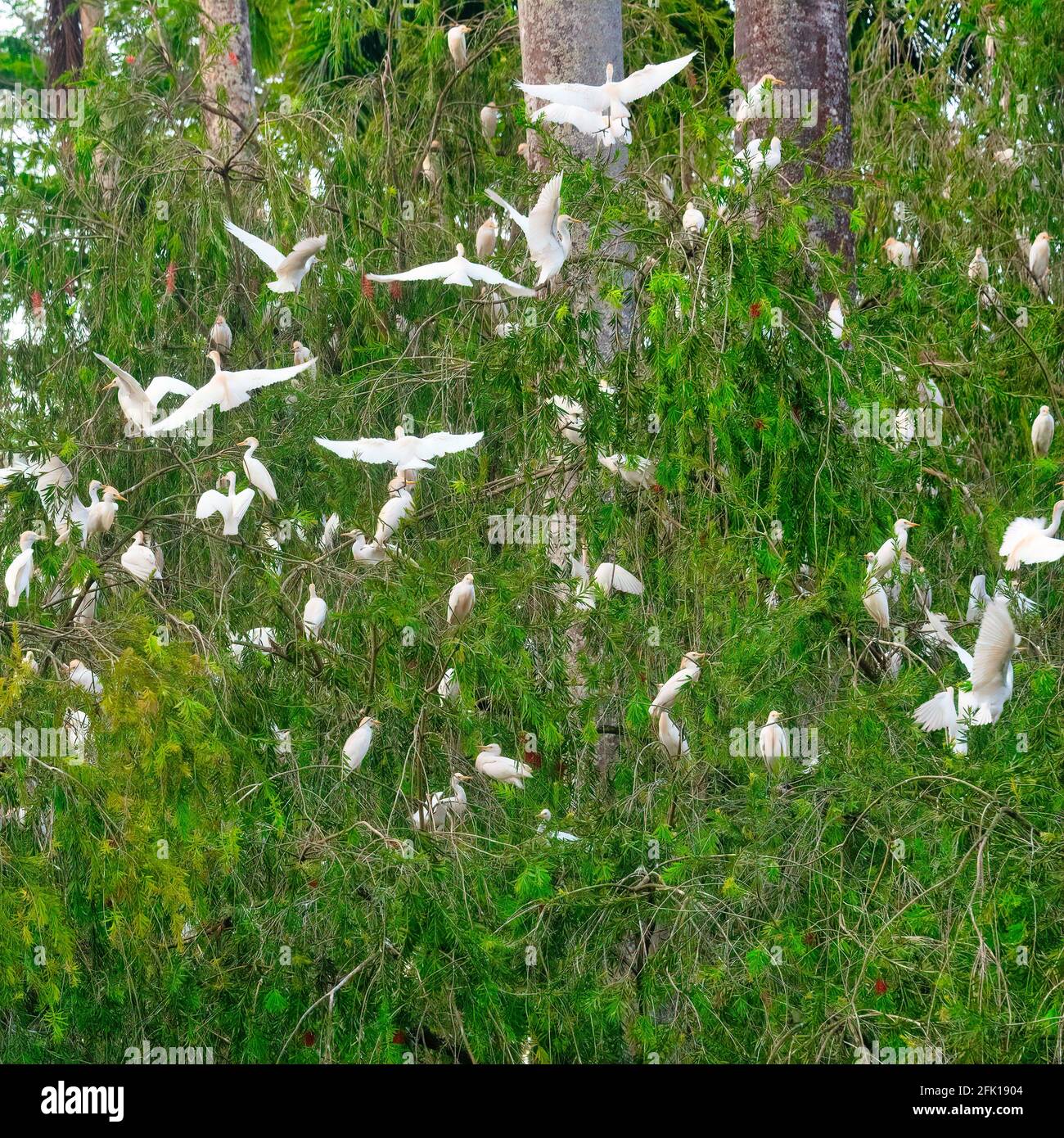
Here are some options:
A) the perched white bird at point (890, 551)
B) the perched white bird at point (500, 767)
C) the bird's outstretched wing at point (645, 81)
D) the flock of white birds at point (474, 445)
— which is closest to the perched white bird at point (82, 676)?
the flock of white birds at point (474, 445)

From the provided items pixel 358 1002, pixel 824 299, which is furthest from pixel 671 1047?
pixel 824 299

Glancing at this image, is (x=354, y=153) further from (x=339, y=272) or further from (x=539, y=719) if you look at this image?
(x=539, y=719)

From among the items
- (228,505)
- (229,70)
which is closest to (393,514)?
(228,505)

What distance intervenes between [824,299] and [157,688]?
6.88ft

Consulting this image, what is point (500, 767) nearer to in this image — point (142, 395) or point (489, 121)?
point (142, 395)

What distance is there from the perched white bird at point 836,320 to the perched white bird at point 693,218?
1.19 feet

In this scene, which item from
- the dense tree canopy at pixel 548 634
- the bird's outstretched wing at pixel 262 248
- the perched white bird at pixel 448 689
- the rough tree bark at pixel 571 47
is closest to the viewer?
the dense tree canopy at pixel 548 634

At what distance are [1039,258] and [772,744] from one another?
1.96m

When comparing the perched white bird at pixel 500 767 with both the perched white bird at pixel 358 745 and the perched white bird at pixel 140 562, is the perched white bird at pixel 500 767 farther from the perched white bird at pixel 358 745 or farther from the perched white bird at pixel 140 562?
the perched white bird at pixel 140 562

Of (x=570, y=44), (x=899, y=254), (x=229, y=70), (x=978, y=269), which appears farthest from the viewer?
(x=229, y=70)

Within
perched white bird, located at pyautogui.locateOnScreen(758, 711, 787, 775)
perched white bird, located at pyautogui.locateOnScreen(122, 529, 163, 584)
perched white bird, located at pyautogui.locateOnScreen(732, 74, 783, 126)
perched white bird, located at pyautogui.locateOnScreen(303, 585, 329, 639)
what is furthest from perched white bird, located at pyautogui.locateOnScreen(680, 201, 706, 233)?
perched white bird, located at pyautogui.locateOnScreen(122, 529, 163, 584)

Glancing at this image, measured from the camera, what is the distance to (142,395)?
4684 mm

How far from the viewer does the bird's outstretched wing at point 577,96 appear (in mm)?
4547

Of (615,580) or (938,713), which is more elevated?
(615,580)
